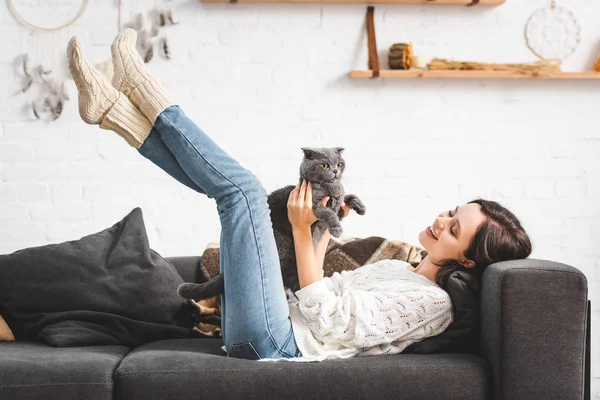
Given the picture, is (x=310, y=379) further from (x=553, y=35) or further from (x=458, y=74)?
(x=553, y=35)

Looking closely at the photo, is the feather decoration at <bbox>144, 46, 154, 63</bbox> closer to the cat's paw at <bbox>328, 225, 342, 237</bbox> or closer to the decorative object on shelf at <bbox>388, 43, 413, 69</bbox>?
the decorative object on shelf at <bbox>388, 43, 413, 69</bbox>

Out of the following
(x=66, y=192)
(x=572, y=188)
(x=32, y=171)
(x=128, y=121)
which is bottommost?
(x=572, y=188)

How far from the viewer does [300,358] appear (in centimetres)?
217

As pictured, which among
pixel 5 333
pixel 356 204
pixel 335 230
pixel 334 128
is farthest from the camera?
pixel 334 128

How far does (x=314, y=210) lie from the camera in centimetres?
232

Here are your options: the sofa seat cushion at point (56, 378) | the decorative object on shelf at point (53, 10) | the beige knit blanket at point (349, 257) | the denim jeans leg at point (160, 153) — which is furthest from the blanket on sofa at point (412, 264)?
the decorative object on shelf at point (53, 10)

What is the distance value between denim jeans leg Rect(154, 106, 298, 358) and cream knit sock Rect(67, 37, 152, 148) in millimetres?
57

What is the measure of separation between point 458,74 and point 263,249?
1.80 meters

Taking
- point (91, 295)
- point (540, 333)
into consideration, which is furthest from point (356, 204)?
point (91, 295)

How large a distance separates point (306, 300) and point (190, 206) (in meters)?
1.49

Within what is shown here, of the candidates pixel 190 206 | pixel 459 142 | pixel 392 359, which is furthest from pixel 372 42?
pixel 392 359

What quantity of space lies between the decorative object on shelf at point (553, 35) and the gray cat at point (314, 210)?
1755 mm

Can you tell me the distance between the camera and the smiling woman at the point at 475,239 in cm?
229

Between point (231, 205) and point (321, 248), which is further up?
point (231, 205)
